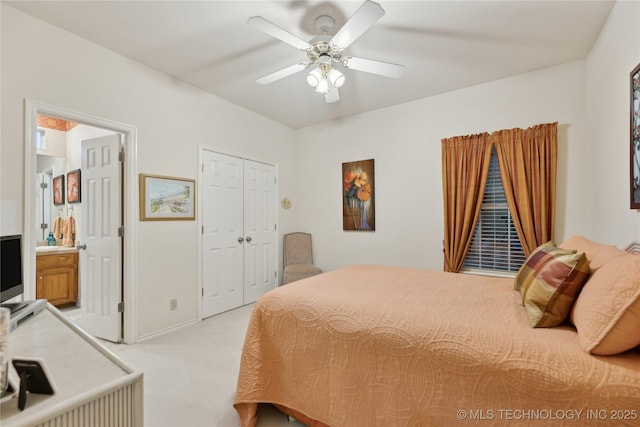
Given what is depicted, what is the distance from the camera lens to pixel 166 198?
10.1 feet

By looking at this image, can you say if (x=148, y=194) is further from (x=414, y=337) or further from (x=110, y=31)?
(x=414, y=337)

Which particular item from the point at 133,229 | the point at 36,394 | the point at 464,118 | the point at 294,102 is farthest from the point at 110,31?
the point at 464,118

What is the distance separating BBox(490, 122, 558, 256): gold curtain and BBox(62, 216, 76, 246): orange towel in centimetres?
565

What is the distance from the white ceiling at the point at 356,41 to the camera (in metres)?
2.10

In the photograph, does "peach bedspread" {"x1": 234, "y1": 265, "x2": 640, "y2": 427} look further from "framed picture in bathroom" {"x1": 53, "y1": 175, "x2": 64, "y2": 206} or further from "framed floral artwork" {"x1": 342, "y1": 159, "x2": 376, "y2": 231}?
"framed picture in bathroom" {"x1": 53, "y1": 175, "x2": 64, "y2": 206}

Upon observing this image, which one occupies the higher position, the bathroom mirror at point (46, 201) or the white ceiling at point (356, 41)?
the white ceiling at point (356, 41)

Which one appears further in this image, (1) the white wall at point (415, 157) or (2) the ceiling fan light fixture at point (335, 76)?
(1) the white wall at point (415, 157)

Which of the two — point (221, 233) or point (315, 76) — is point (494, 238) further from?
point (221, 233)

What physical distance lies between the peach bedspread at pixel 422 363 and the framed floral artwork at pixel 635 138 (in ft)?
2.96

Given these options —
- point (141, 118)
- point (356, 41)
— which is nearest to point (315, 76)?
point (356, 41)

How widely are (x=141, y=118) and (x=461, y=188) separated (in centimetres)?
349

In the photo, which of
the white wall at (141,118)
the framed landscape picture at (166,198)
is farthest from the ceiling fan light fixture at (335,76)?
the framed landscape picture at (166,198)

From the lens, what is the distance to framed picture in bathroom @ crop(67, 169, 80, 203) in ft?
13.0

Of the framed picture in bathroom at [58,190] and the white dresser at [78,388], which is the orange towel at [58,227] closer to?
the framed picture in bathroom at [58,190]
